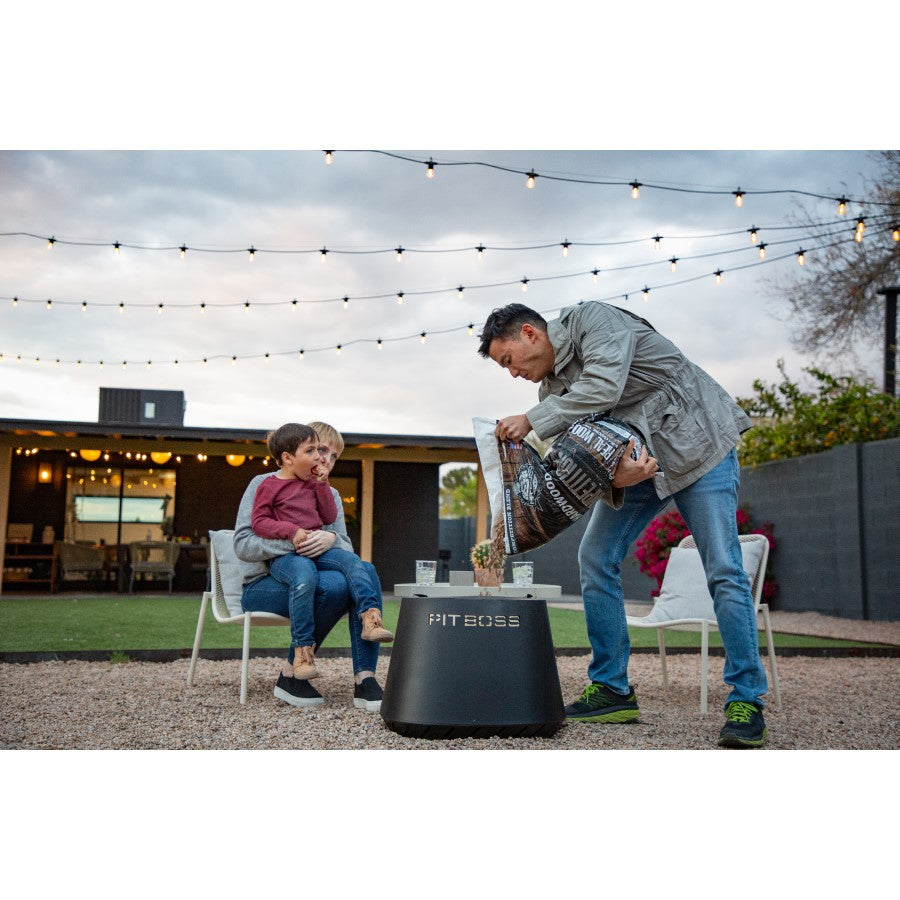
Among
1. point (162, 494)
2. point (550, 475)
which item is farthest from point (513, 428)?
point (162, 494)

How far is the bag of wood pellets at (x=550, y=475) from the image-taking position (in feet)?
7.61

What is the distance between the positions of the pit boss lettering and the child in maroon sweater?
627 mm

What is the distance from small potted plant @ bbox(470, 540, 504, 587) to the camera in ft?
9.97

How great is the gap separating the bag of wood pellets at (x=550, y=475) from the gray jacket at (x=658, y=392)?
0.16m

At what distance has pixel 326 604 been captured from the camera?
3166 mm

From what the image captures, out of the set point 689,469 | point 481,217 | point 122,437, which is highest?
point 481,217

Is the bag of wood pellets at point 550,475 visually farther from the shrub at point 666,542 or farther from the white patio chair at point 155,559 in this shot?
the white patio chair at point 155,559

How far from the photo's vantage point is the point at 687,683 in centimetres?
403

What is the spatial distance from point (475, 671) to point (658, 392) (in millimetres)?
949

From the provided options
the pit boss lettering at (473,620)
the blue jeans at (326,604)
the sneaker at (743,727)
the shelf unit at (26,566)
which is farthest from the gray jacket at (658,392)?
the shelf unit at (26,566)

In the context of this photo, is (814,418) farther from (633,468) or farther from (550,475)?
(550,475)
